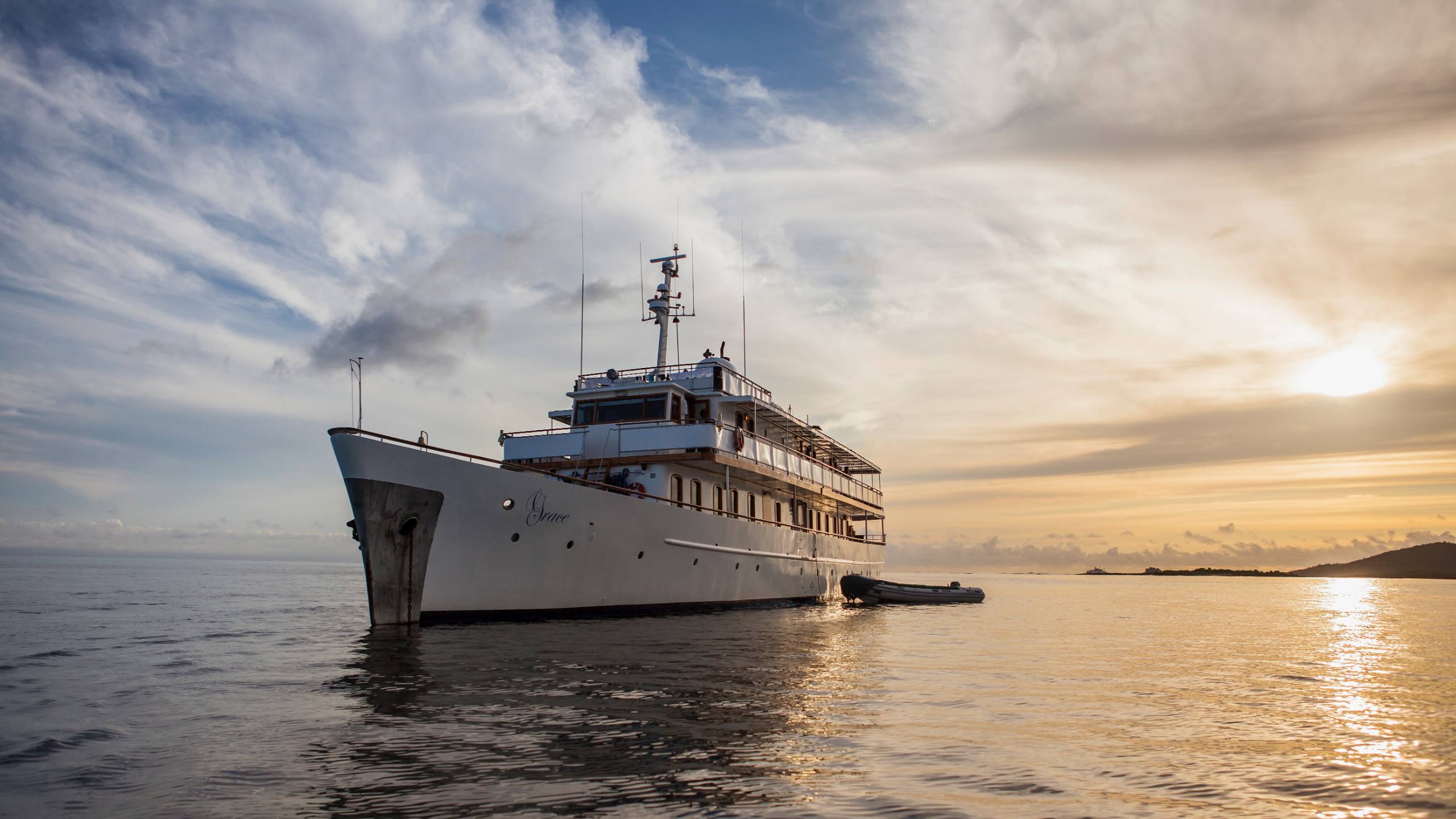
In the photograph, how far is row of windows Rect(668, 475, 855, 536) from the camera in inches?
999

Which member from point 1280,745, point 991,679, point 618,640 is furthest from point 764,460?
point 1280,745

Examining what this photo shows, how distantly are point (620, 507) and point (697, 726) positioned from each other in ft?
41.4

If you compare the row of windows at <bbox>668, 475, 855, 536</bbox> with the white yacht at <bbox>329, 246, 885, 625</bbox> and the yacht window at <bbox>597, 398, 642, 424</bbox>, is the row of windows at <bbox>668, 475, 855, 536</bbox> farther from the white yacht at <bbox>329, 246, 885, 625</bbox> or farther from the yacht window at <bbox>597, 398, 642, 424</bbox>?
the yacht window at <bbox>597, 398, 642, 424</bbox>

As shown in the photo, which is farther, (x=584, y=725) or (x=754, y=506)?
Answer: (x=754, y=506)

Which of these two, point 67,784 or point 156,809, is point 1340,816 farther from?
point 67,784

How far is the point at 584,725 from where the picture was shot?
8016 mm

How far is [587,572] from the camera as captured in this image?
65.5ft

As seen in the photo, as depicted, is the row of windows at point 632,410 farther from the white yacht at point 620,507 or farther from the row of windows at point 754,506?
the row of windows at point 754,506

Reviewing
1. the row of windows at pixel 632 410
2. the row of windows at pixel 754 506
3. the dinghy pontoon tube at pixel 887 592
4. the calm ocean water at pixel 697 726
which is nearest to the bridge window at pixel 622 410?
the row of windows at pixel 632 410

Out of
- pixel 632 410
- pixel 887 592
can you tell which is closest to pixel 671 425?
pixel 632 410

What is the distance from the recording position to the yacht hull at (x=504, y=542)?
17.0 meters

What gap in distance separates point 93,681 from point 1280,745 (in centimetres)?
1400

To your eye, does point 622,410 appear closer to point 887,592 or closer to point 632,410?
point 632,410

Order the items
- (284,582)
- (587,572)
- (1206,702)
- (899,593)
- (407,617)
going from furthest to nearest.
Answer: (284,582) → (899,593) → (587,572) → (407,617) → (1206,702)
